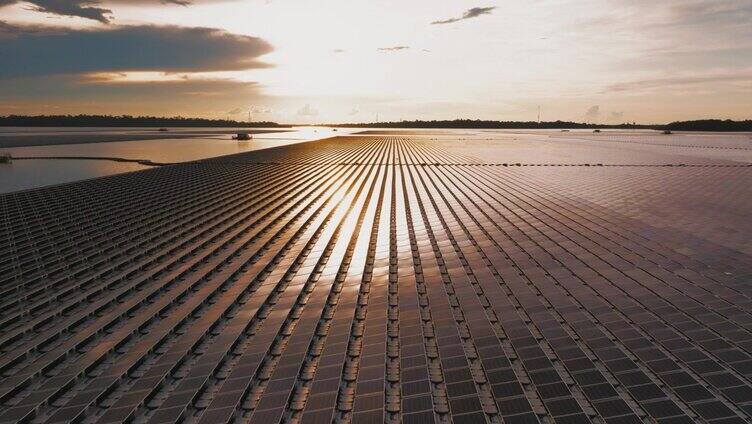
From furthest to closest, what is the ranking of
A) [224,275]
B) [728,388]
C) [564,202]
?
[564,202] < [224,275] < [728,388]

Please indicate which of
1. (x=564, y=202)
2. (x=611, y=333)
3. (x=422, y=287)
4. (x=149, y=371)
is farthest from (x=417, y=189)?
(x=149, y=371)

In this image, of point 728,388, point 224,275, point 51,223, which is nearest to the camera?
point 728,388

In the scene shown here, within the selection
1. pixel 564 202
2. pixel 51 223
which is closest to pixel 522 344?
pixel 564 202

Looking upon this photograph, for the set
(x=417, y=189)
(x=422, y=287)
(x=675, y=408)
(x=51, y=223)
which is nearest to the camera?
(x=675, y=408)

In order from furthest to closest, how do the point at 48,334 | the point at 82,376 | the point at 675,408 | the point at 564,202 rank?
1. the point at 564,202
2. the point at 48,334
3. the point at 82,376
4. the point at 675,408

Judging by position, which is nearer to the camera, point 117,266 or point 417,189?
point 117,266

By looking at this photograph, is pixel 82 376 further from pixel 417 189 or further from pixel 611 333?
pixel 417 189

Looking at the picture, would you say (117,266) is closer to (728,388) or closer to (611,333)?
(611,333)
